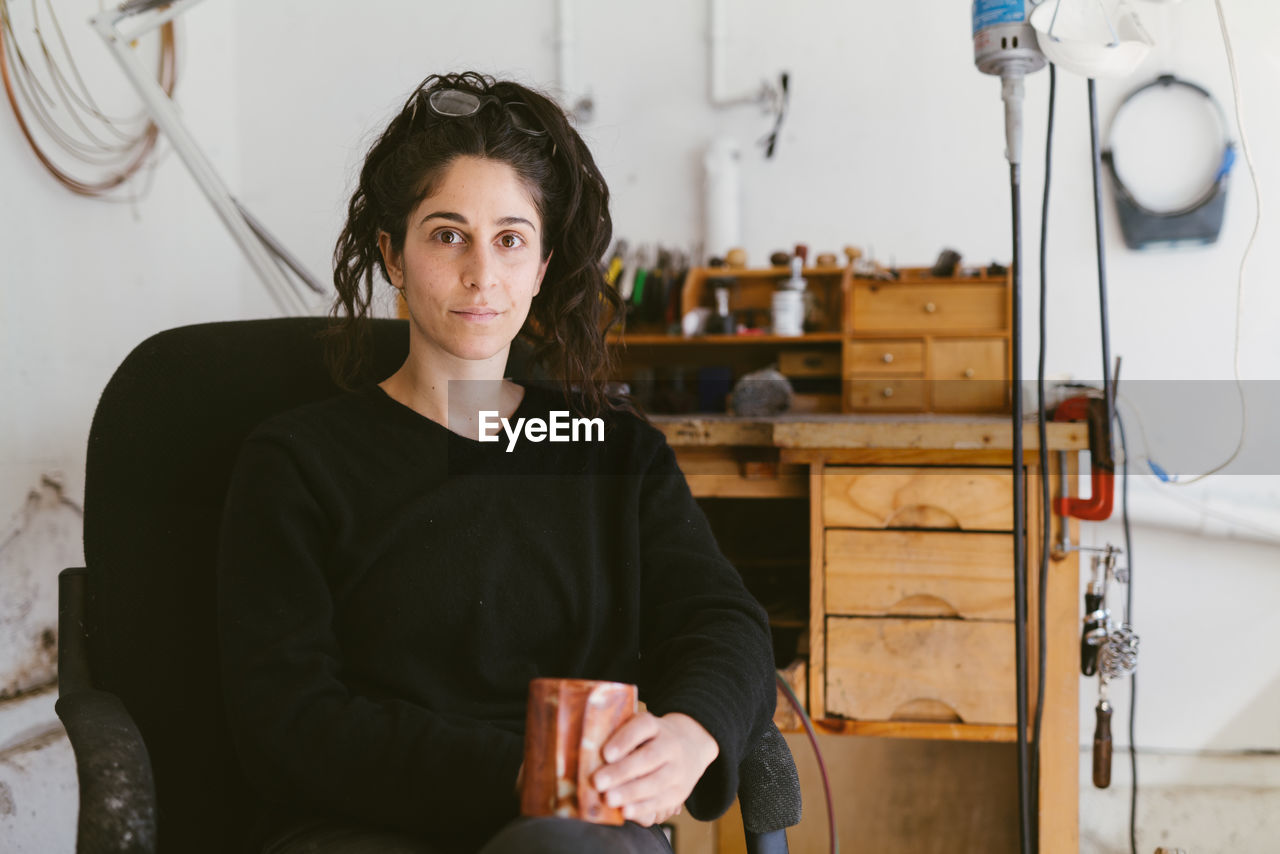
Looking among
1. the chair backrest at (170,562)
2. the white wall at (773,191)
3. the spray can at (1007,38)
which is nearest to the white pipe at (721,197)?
the white wall at (773,191)

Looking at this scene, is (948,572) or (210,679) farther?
(948,572)

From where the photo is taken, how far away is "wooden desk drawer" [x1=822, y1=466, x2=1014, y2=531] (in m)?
1.24

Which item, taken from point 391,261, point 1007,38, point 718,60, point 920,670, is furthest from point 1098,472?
point 718,60

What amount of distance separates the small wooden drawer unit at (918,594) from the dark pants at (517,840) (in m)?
0.55

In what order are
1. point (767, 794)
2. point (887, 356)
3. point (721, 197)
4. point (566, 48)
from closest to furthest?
1. point (767, 794)
2. point (887, 356)
3. point (721, 197)
4. point (566, 48)

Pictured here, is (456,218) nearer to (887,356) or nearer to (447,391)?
(447,391)

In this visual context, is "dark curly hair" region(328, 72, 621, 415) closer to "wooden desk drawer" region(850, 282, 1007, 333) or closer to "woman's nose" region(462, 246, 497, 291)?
"woman's nose" region(462, 246, 497, 291)

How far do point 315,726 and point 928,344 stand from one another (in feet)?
4.44

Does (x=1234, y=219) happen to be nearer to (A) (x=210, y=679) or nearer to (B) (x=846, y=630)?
(B) (x=846, y=630)

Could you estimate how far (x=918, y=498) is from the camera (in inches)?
49.3

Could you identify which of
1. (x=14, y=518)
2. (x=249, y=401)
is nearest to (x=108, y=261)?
(x=14, y=518)

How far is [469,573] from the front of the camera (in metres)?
0.84

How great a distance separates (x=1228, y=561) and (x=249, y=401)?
1735 millimetres

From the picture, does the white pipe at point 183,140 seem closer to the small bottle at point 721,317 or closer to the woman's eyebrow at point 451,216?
the woman's eyebrow at point 451,216
